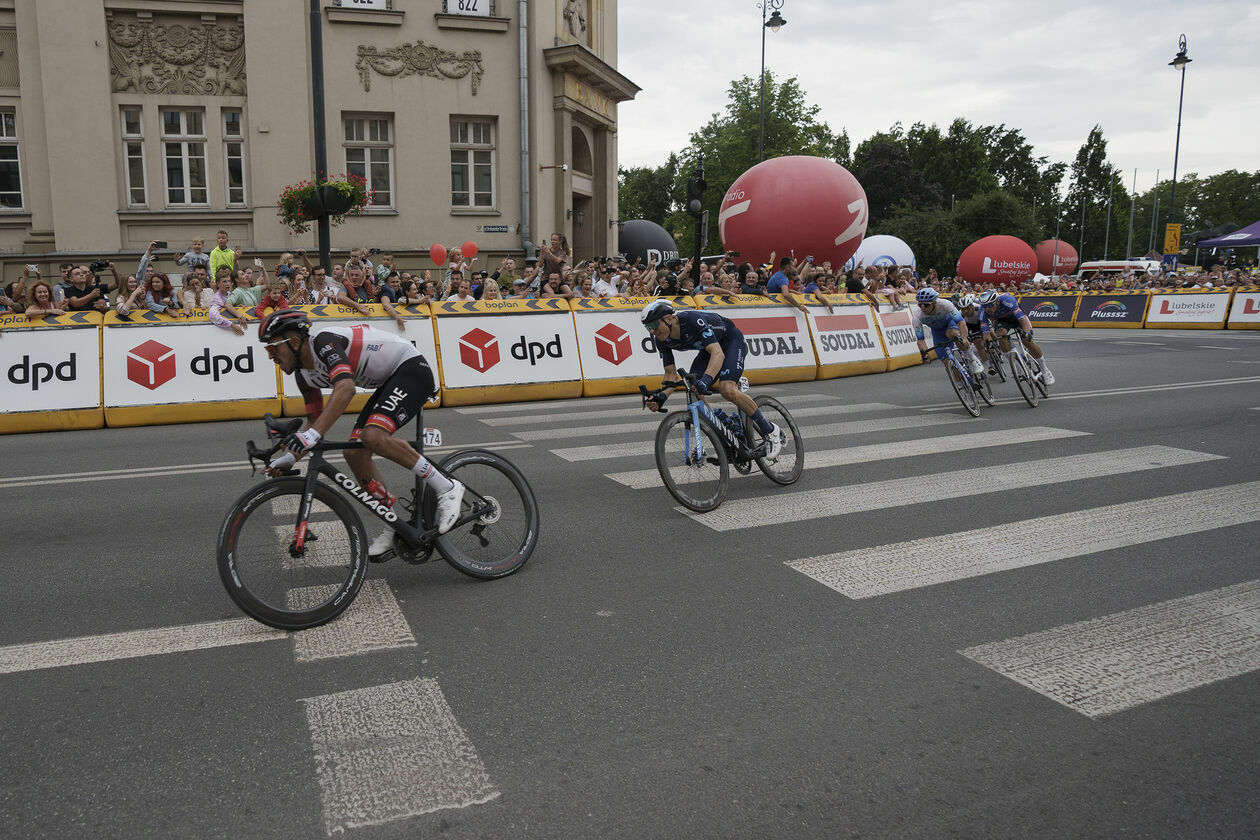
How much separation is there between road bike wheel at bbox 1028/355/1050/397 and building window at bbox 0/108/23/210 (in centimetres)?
2439

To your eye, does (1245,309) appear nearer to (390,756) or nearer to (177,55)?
Result: (390,756)

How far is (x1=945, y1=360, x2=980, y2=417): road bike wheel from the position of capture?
11.2 m

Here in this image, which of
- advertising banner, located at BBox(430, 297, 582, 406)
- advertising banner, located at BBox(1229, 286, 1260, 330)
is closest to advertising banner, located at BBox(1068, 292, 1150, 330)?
advertising banner, located at BBox(1229, 286, 1260, 330)

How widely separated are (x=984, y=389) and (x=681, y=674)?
30.2ft

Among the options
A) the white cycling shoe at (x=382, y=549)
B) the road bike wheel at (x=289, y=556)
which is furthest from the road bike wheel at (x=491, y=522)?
the road bike wheel at (x=289, y=556)

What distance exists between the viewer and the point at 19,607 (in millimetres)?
4738

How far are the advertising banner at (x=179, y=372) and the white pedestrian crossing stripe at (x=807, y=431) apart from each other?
4.26 metres

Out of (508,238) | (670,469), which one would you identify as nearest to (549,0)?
(508,238)

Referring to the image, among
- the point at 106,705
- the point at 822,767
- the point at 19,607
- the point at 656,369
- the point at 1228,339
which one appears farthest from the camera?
the point at 1228,339

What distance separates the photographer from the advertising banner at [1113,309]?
29.0 m

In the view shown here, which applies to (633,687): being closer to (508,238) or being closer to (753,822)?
(753,822)

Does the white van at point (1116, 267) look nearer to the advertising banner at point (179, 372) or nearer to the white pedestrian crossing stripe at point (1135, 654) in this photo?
the advertising banner at point (179, 372)

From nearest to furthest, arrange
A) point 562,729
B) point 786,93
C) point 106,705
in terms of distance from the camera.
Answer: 1. point 562,729
2. point 106,705
3. point 786,93

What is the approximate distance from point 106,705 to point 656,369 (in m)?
10.8
